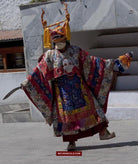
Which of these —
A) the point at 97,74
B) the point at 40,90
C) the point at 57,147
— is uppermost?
the point at 97,74

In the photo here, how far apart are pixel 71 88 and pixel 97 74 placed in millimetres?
447

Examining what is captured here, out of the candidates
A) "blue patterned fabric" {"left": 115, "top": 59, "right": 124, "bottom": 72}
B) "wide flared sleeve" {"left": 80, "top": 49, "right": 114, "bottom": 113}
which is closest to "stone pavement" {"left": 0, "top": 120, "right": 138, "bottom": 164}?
"wide flared sleeve" {"left": 80, "top": 49, "right": 114, "bottom": 113}

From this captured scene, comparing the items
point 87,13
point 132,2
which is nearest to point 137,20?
point 132,2

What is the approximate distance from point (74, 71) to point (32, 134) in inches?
99.2

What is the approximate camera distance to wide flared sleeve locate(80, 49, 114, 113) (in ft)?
19.4

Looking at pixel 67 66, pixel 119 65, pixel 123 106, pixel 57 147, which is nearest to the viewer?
pixel 67 66

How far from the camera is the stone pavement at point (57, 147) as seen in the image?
16.9 feet

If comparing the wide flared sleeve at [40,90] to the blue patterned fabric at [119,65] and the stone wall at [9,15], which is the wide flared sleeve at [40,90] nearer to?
the blue patterned fabric at [119,65]

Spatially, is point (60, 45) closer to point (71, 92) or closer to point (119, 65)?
point (71, 92)

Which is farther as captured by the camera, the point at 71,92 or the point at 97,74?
the point at 97,74

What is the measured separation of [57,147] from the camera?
20.6 feet

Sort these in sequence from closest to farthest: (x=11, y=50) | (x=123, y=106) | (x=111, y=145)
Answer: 1. (x=111, y=145)
2. (x=123, y=106)
3. (x=11, y=50)

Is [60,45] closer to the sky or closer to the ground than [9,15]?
closer to the sky

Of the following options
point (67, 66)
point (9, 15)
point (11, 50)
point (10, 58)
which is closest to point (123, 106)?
point (67, 66)
